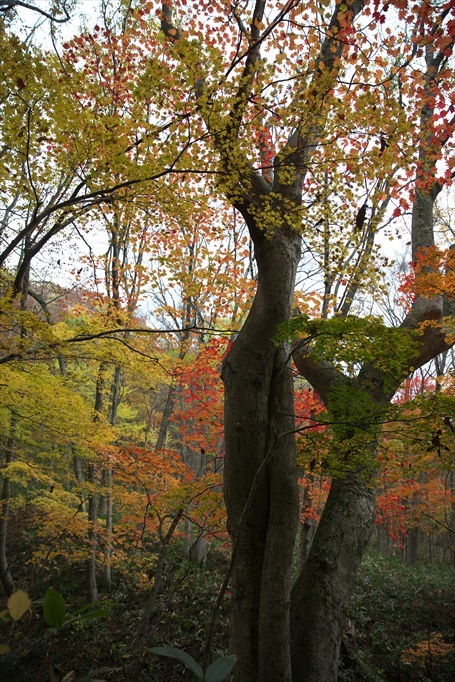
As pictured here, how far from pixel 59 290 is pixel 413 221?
878cm

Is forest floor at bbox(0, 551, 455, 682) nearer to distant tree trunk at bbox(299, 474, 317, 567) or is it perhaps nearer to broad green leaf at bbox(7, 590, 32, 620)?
distant tree trunk at bbox(299, 474, 317, 567)

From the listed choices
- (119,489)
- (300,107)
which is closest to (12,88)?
(300,107)

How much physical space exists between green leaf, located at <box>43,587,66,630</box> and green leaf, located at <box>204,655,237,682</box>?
44cm

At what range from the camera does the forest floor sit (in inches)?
215

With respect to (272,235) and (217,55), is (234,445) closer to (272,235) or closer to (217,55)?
(272,235)

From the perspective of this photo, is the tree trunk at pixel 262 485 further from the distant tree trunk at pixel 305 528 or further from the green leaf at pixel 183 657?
the distant tree trunk at pixel 305 528

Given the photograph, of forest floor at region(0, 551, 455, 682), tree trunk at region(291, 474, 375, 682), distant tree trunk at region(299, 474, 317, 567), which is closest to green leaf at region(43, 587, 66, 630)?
tree trunk at region(291, 474, 375, 682)

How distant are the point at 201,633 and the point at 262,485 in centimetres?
517

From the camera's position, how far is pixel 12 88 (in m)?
3.67

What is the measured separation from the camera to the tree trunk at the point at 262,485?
9.80 feet

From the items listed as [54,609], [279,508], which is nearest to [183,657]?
[54,609]

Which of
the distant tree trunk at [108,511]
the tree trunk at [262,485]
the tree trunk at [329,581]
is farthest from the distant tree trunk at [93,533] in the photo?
the tree trunk at [329,581]

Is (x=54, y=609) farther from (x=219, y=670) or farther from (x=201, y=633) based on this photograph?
(x=201, y=633)

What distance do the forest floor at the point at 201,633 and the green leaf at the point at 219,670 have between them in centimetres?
353
